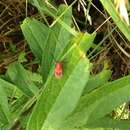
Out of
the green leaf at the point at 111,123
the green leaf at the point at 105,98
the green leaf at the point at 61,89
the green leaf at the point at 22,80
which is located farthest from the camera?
the green leaf at the point at 22,80

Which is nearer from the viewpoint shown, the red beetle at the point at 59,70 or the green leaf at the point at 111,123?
the red beetle at the point at 59,70

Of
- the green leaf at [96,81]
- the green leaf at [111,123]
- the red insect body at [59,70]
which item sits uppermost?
the red insect body at [59,70]

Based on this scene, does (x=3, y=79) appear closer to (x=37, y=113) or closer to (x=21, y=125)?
(x=21, y=125)

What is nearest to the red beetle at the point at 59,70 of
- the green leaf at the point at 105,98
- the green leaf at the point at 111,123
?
the green leaf at the point at 105,98

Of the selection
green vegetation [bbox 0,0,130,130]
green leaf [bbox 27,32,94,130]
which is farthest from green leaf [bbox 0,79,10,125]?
green leaf [bbox 27,32,94,130]

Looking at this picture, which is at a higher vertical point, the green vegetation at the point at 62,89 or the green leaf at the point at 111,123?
the green vegetation at the point at 62,89

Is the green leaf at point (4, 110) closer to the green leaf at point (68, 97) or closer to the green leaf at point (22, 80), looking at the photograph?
the green leaf at point (22, 80)

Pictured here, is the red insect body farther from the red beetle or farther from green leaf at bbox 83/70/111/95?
green leaf at bbox 83/70/111/95

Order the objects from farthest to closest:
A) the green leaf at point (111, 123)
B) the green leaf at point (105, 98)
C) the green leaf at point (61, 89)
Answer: the green leaf at point (111, 123) → the green leaf at point (105, 98) → the green leaf at point (61, 89)

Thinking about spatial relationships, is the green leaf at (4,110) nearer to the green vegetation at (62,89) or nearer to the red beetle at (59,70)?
the green vegetation at (62,89)

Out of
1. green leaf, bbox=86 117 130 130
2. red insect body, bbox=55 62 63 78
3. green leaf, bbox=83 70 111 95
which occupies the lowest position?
green leaf, bbox=86 117 130 130

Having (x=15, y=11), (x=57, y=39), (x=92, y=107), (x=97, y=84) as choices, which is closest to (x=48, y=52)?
(x=57, y=39)
